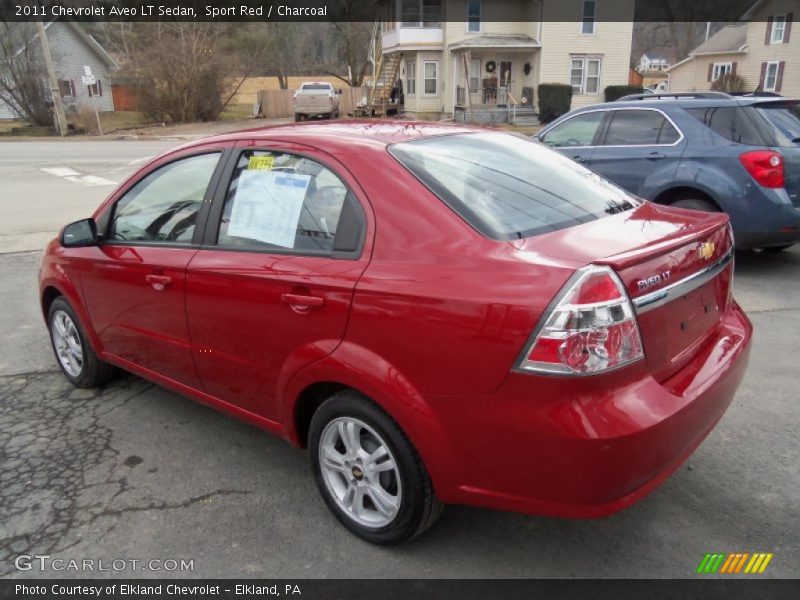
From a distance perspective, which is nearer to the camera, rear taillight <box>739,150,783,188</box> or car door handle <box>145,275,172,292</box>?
car door handle <box>145,275,172,292</box>

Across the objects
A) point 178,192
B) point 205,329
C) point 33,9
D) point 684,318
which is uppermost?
point 33,9

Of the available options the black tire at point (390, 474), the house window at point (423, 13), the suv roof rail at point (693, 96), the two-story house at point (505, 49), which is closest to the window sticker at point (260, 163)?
the black tire at point (390, 474)

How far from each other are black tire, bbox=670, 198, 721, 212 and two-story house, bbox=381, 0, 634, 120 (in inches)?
1003

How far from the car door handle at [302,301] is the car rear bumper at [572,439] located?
65 cm

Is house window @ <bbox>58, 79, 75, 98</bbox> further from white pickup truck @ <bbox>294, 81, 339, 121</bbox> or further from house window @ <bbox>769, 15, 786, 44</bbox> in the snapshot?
house window @ <bbox>769, 15, 786, 44</bbox>

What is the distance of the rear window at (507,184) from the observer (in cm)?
257

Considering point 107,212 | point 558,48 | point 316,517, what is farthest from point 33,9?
point 316,517

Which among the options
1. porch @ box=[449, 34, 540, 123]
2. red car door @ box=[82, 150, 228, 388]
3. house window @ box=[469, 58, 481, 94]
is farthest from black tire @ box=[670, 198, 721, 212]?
house window @ box=[469, 58, 481, 94]

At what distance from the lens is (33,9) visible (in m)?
29.1

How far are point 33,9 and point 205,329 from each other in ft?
108

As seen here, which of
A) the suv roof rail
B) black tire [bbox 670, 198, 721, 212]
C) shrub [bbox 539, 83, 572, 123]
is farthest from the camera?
shrub [bbox 539, 83, 572, 123]

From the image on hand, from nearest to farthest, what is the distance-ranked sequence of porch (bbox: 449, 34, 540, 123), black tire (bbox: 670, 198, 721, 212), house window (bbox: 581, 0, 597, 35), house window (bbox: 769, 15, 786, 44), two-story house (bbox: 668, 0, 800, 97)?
black tire (bbox: 670, 198, 721, 212), house window (bbox: 581, 0, 597, 35), porch (bbox: 449, 34, 540, 123), two-story house (bbox: 668, 0, 800, 97), house window (bbox: 769, 15, 786, 44)

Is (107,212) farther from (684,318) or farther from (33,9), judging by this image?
(33,9)
